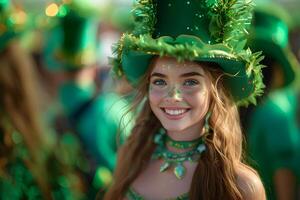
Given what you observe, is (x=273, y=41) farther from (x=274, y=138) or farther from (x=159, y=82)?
(x=159, y=82)

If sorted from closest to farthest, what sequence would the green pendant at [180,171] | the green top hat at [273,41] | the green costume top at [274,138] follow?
the green pendant at [180,171] < the green top hat at [273,41] < the green costume top at [274,138]

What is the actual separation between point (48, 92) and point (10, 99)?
3384 millimetres

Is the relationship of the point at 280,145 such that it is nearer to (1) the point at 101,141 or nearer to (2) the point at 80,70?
(1) the point at 101,141

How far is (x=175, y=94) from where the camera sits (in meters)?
3.23

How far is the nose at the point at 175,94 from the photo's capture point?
3.22 meters

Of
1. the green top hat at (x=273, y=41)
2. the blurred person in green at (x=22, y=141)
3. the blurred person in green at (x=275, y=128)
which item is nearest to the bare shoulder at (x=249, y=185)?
the blurred person in green at (x=22, y=141)

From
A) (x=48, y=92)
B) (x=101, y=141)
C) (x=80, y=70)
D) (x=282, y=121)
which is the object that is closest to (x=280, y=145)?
(x=282, y=121)

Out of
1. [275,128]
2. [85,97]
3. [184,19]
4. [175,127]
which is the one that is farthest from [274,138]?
[184,19]

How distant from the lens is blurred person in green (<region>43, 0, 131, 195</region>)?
4914mm

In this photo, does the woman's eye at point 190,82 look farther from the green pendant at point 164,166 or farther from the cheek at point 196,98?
the green pendant at point 164,166

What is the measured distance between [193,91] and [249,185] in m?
0.47

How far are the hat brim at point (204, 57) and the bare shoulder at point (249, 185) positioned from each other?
1.22 feet

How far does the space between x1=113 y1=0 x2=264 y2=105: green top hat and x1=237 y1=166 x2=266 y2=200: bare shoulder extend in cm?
38

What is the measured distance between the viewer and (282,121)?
198 inches
